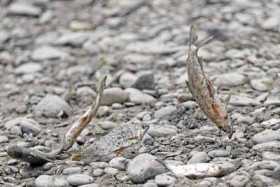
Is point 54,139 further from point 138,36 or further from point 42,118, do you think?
point 138,36

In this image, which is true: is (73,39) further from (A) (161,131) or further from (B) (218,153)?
(B) (218,153)

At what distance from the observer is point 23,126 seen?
11.8 feet

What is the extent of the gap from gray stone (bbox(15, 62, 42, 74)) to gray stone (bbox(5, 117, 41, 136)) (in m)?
0.99

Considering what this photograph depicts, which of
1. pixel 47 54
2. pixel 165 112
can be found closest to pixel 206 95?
pixel 165 112

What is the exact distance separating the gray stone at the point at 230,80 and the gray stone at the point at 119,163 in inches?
44.0

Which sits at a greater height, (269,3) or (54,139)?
(269,3)

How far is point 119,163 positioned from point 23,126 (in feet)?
2.59

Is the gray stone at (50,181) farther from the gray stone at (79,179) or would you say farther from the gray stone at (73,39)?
the gray stone at (73,39)

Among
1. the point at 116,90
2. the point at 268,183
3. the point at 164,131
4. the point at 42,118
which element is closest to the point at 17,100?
the point at 42,118

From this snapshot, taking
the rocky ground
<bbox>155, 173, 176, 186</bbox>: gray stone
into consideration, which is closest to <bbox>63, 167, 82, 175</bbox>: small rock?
the rocky ground

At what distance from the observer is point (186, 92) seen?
391 cm

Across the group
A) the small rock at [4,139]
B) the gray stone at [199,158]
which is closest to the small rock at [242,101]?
the gray stone at [199,158]

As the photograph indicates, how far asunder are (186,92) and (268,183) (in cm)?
129

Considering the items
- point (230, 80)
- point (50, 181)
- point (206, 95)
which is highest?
point (206, 95)
